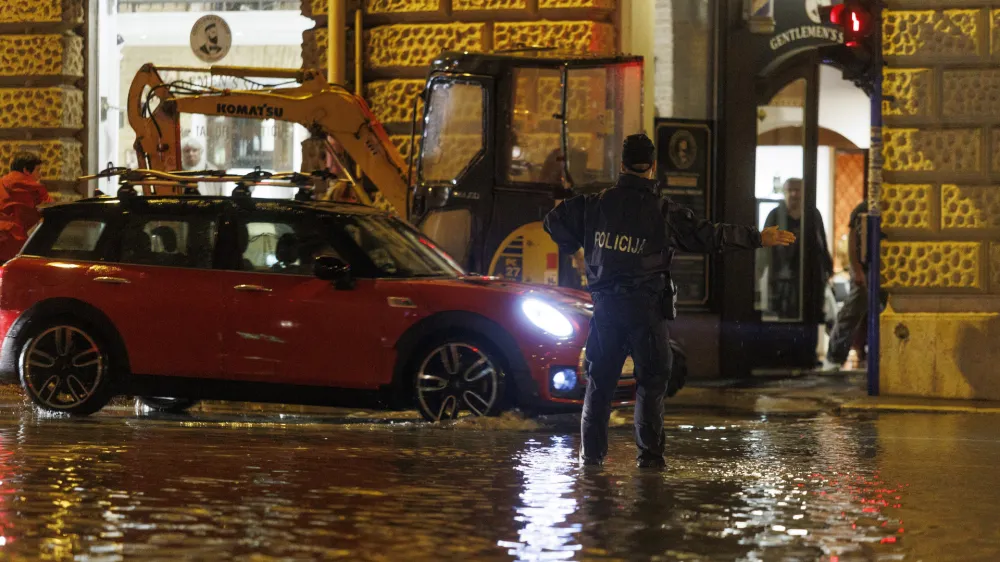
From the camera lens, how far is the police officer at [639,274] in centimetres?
900

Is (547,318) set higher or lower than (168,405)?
higher

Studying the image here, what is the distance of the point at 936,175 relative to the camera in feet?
48.4

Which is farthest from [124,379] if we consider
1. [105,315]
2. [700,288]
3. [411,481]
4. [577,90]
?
[700,288]

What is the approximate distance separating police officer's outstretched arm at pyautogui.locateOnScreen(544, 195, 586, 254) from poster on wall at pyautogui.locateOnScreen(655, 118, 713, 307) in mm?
7132

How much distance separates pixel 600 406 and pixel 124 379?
3719 millimetres

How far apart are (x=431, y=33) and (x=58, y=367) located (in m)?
5.97

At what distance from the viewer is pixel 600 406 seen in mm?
9195

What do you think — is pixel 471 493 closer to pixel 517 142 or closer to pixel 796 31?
pixel 517 142

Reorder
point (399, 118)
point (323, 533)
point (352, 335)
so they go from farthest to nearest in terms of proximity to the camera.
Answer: point (399, 118) < point (352, 335) < point (323, 533)

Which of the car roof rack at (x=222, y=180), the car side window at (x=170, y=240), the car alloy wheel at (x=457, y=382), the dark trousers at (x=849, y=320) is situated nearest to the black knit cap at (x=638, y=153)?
the car alloy wheel at (x=457, y=382)

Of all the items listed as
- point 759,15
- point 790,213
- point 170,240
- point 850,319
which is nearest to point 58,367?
point 170,240

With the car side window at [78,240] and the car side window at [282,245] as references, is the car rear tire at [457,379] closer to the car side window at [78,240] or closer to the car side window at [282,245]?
the car side window at [282,245]

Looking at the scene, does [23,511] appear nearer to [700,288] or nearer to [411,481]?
[411,481]

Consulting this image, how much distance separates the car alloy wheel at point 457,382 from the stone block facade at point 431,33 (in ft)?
17.1
